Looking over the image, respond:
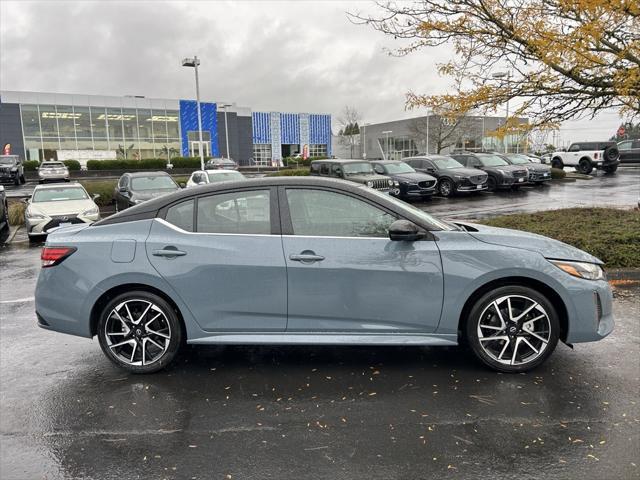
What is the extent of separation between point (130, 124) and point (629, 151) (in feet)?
169

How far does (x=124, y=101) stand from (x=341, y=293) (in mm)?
61856

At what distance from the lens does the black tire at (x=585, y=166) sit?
3169cm

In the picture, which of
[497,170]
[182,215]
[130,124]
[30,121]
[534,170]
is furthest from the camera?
[130,124]

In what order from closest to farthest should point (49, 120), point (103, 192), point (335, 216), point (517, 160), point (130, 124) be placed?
point (335, 216), point (103, 192), point (517, 160), point (49, 120), point (130, 124)

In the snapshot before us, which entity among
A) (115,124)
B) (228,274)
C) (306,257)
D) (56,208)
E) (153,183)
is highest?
(115,124)

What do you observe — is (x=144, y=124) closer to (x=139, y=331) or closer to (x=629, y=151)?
(x=629, y=151)

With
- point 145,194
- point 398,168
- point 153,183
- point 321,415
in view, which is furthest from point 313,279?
point 398,168

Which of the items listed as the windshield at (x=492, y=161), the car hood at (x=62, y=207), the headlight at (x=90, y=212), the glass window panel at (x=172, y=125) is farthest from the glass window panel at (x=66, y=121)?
the headlight at (x=90, y=212)

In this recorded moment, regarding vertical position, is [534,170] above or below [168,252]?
above

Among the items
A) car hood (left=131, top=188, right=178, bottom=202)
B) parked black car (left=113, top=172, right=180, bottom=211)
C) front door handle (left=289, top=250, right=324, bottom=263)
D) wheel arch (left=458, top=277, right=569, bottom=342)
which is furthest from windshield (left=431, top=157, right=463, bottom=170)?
front door handle (left=289, top=250, right=324, bottom=263)

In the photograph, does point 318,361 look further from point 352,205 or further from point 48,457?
point 48,457

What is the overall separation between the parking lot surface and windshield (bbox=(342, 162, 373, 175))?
14893 mm

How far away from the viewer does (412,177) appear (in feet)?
66.2

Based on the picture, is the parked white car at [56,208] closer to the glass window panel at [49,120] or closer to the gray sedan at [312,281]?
the gray sedan at [312,281]
